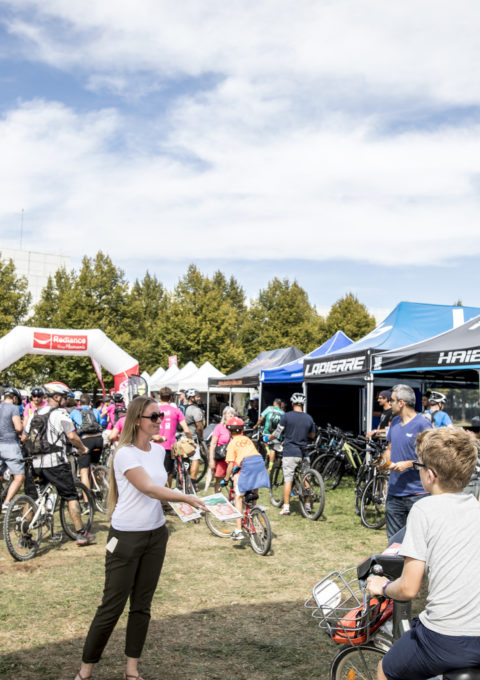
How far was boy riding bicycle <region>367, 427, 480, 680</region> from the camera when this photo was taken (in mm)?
1958

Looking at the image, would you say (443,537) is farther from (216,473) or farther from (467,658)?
(216,473)

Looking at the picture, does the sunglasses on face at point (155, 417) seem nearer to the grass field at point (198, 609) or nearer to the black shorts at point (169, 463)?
the grass field at point (198, 609)

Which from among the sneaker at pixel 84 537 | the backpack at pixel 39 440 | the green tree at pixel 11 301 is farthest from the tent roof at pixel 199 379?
the backpack at pixel 39 440

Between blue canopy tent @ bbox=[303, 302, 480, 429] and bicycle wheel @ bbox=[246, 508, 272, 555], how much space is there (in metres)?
3.96

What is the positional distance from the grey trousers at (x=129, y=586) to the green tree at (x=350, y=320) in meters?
38.3

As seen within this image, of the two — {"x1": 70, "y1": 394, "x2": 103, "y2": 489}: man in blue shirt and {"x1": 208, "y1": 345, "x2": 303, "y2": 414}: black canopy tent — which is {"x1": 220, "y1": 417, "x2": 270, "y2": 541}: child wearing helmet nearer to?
{"x1": 70, "y1": 394, "x2": 103, "y2": 489}: man in blue shirt

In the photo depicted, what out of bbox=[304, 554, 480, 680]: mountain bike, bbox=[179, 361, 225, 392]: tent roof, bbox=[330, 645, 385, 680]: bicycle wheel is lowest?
bbox=[330, 645, 385, 680]: bicycle wheel

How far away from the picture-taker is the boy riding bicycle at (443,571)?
1958mm

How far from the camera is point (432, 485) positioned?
2133mm

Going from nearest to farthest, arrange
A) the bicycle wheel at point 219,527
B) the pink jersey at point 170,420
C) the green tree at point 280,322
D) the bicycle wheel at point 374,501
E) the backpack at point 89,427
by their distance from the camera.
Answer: the bicycle wheel at point 219,527 < the bicycle wheel at point 374,501 < the pink jersey at point 170,420 < the backpack at point 89,427 < the green tree at point 280,322

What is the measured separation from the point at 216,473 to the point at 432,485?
6.84m

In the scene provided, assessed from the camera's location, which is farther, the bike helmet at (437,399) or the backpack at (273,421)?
the backpack at (273,421)

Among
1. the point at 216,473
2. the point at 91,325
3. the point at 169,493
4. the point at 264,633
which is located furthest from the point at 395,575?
the point at 91,325

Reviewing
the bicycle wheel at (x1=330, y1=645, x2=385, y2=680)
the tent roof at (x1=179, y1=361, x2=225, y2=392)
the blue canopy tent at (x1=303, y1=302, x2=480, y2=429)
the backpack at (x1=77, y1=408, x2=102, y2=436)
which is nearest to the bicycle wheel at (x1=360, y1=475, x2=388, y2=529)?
the blue canopy tent at (x1=303, y1=302, x2=480, y2=429)
